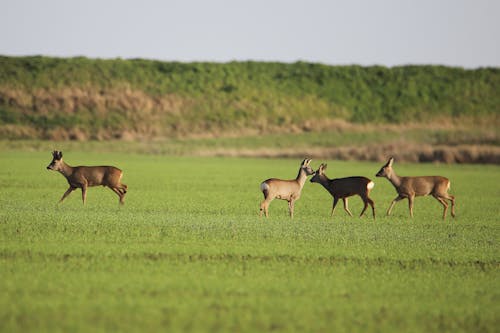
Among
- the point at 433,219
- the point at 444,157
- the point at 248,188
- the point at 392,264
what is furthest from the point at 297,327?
the point at 444,157

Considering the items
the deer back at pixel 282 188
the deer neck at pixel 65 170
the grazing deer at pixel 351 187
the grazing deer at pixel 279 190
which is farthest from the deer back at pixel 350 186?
the deer neck at pixel 65 170

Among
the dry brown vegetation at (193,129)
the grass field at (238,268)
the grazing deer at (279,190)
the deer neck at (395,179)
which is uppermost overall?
the dry brown vegetation at (193,129)

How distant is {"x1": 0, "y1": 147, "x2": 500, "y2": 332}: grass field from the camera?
29.4 feet

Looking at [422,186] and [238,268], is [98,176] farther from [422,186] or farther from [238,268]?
[238,268]

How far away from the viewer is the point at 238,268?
11875mm

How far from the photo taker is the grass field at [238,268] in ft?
29.4

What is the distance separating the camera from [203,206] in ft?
71.3

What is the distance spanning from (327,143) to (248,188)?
107ft

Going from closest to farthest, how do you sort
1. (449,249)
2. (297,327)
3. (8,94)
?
(297,327) < (449,249) < (8,94)

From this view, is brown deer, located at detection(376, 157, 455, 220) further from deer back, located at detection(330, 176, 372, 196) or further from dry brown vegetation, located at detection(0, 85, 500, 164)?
dry brown vegetation, located at detection(0, 85, 500, 164)

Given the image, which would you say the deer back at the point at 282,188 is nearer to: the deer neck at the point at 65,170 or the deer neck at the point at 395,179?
the deer neck at the point at 395,179

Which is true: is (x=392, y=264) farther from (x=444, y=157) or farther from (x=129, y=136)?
(x=129, y=136)

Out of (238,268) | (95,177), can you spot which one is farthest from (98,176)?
(238,268)

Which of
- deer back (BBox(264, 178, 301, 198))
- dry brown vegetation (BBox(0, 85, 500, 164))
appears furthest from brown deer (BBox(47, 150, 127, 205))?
dry brown vegetation (BBox(0, 85, 500, 164))
